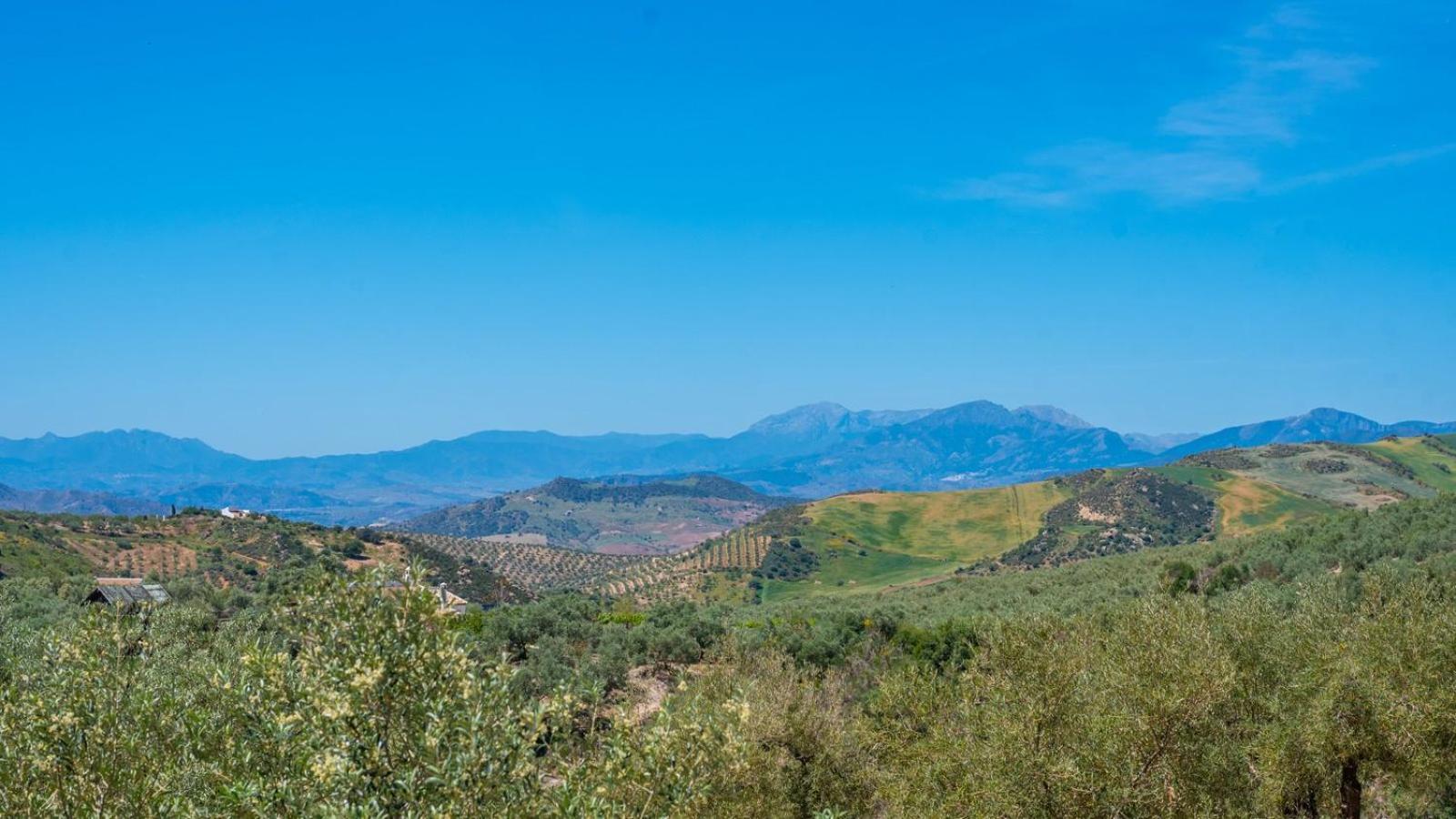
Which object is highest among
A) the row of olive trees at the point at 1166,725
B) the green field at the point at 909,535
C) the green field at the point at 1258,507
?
the row of olive trees at the point at 1166,725

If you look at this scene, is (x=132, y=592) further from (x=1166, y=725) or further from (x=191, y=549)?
(x=1166, y=725)

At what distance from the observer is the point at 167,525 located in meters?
97.6

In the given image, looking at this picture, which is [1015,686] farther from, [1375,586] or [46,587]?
[46,587]

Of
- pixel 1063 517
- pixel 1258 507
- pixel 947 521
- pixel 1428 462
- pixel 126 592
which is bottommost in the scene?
pixel 947 521

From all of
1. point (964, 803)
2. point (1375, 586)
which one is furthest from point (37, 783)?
point (1375, 586)

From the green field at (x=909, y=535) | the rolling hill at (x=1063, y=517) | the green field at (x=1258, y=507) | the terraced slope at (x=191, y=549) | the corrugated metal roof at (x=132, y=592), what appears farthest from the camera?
the green field at (x=909, y=535)

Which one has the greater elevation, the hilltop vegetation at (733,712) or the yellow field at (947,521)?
the hilltop vegetation at (733,712)

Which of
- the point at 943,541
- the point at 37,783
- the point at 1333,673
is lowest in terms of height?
the point at 943,541

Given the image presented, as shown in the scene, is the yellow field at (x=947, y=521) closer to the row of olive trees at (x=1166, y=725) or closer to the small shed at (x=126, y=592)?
the small shed at (x=126, y=592)

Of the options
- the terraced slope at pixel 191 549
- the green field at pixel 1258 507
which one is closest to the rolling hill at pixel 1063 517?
the green field at pixel 1258 507

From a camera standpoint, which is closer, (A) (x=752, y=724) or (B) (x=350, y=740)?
(B) (x=350, y=740)

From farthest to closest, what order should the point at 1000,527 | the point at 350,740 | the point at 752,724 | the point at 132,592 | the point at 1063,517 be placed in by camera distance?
1. the point at 1000,527
2. the point at 1063,517
3. the point at 132,592
4. the point at 752,724
5. the point at 350,740

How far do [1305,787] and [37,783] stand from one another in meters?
25.6

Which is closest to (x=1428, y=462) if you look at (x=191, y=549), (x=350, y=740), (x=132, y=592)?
(x=191, y=549)
